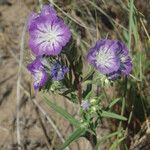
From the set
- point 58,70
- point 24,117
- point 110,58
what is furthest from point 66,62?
point 24,117

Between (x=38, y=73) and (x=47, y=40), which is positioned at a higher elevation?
(x=47, y=40)

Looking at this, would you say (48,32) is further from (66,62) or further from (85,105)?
(85,105)

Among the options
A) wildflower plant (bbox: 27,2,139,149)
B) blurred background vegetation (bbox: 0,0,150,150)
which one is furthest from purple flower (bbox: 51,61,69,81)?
blurred background vegetation (bbox: 0,0,150,150)

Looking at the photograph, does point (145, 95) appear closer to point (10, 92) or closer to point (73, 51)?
point (10, 92)

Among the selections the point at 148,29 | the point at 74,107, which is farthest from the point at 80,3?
the point at 74,107

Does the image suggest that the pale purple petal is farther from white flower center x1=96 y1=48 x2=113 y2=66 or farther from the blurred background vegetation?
the blurred background vegetation

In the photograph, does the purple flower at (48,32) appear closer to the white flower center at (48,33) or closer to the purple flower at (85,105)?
the white flower center at (48,33)
